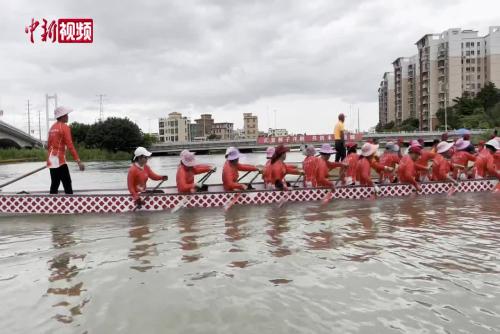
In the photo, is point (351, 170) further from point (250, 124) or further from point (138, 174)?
point (250, 124)

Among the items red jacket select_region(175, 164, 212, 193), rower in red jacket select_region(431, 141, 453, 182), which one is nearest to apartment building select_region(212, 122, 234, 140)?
rower in red jacket select_region(431, 141, 453, 182)

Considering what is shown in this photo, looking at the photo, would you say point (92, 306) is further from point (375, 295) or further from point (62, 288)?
point (375, 295)

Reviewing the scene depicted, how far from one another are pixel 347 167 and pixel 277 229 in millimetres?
4662

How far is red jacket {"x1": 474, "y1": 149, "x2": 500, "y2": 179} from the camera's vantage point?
12891 millimetres

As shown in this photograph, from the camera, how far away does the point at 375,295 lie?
4715 millimetres

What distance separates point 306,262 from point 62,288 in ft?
9.96

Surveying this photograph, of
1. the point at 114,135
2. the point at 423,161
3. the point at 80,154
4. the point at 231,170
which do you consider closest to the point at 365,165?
the point at 423,161

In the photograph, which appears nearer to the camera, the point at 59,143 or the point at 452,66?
the point at 59,143

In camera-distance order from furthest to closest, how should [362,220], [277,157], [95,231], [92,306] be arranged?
[277,157] < [362,220] < [95,231] < [92,306]

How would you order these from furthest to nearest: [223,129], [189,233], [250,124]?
[250,124], [223,129], [189,233]

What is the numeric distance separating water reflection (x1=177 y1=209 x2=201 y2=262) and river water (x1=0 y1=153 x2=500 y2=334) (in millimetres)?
44

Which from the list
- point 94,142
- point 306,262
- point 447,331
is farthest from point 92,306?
point 94,142

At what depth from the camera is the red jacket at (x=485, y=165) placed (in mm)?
12891

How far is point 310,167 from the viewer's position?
11.5m
